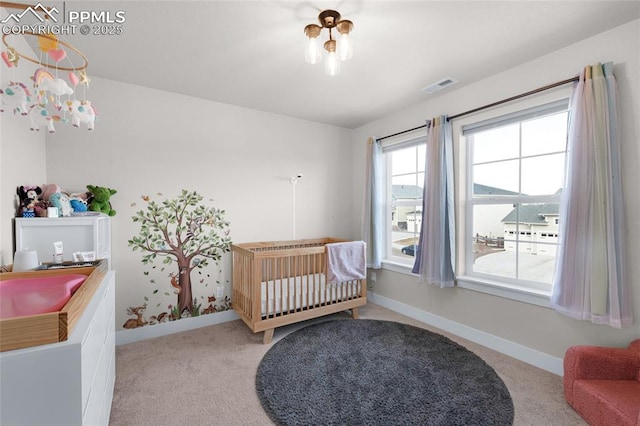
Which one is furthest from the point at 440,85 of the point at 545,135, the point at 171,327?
the point at 171,327

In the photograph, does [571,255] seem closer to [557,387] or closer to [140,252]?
[557,387]

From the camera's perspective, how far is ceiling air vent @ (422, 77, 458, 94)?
2.41 metres

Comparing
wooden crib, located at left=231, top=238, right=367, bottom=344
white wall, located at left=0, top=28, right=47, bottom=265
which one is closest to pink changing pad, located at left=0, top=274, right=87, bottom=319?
white wall, located at left=0, top=28, right=47, bottom=265

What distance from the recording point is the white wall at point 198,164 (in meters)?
2.35

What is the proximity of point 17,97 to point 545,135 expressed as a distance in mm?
3097

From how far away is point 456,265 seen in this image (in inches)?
103

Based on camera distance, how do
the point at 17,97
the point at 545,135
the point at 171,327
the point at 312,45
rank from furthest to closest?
the point at 171,327 → the point at 545,135 → the point at 312,45 → the point at 17,97

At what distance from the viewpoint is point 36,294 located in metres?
1.03

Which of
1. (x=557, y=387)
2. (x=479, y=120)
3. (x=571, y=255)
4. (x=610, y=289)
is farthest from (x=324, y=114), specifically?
(x=557, y=387)

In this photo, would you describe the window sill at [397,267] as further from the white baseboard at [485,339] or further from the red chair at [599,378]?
the red chair at [599,378]

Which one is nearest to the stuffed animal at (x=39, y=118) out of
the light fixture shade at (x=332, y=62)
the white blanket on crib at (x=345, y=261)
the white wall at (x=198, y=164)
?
the light fixture shade at (x=332, y=62)

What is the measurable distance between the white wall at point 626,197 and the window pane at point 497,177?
562mm

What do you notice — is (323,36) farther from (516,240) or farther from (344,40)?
(516,240)

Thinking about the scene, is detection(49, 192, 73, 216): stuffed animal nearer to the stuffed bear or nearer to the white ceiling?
the stuffed bear
